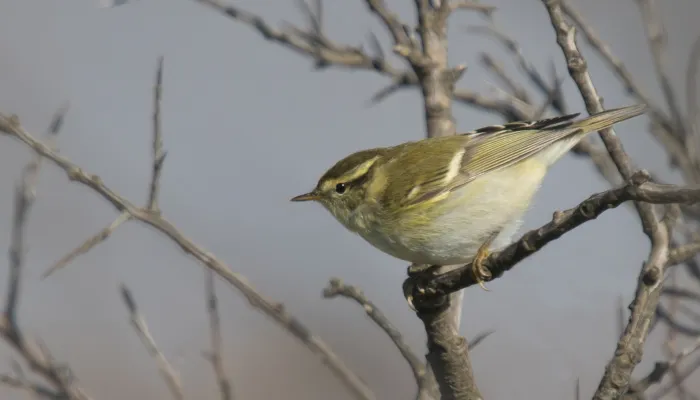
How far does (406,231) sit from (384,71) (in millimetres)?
871

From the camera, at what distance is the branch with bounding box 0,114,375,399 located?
6.87 ft

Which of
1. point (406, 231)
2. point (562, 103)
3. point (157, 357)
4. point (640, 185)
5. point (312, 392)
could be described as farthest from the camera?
point (312, 392)

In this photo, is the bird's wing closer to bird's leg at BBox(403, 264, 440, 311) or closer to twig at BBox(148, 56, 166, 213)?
bird's leg at BBox(403, 264, 440, 311)

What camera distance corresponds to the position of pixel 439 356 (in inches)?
95.6

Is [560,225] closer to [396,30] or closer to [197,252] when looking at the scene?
[197,252]

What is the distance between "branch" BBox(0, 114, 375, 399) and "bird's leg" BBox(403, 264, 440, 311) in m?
0.37

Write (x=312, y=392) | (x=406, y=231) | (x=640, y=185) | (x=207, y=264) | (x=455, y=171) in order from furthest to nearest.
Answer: (x=312, y=392), (x=455, y=171), (x=406, y=231), (x=207, y=264), (x=640, y=185)

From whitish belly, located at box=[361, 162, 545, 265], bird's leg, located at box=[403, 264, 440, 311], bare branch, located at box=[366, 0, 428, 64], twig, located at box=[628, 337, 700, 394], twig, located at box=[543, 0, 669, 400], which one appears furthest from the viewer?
bare branch, located at box=[366, 0, 428, 64]

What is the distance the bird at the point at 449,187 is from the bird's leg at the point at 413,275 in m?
0.03

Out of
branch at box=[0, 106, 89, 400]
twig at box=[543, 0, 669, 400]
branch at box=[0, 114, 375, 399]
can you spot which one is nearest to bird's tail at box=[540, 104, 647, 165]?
twig at box=[543, 0, 669, 400]

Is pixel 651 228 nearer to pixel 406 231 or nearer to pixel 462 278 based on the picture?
pixel 462 278

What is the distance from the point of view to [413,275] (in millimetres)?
2998

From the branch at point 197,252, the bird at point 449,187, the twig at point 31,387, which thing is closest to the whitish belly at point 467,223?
the bird at point 449,187

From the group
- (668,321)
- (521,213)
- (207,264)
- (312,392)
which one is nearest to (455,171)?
(521,213)
